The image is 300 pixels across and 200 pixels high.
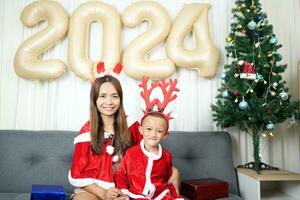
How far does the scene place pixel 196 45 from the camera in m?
2.56

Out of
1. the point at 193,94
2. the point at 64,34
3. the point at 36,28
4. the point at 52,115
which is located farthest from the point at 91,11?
the point at 193,94

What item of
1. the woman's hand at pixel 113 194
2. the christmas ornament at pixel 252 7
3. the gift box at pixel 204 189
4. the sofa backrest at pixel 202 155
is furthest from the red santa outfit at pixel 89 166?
the christmas ornament at pixel 252 7

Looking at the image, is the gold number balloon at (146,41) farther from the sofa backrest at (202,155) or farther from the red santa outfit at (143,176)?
the red santa outfit at (143,176)

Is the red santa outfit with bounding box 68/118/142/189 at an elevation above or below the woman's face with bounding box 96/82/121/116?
below

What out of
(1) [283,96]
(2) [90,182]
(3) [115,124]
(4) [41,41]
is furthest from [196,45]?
(2) [90,182]

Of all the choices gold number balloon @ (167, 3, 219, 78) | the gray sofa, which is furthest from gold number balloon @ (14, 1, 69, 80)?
gold number balloon @ (167, 3, 219, 78)

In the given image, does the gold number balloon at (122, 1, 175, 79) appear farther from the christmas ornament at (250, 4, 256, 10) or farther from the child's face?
the child's face

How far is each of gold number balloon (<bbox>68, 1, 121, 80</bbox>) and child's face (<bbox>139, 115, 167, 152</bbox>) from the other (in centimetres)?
89

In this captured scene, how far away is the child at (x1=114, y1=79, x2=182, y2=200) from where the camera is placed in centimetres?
161

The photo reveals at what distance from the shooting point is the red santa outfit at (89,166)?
169 centimetres

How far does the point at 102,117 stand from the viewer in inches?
72.5

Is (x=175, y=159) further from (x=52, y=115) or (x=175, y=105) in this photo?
(x=52, y=115)

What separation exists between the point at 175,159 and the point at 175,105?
0.55m

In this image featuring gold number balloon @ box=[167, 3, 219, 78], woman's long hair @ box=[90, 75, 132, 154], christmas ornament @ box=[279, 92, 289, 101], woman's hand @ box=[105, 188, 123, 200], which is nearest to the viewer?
woman's hand @ box=[105, 188, 123, 200]
